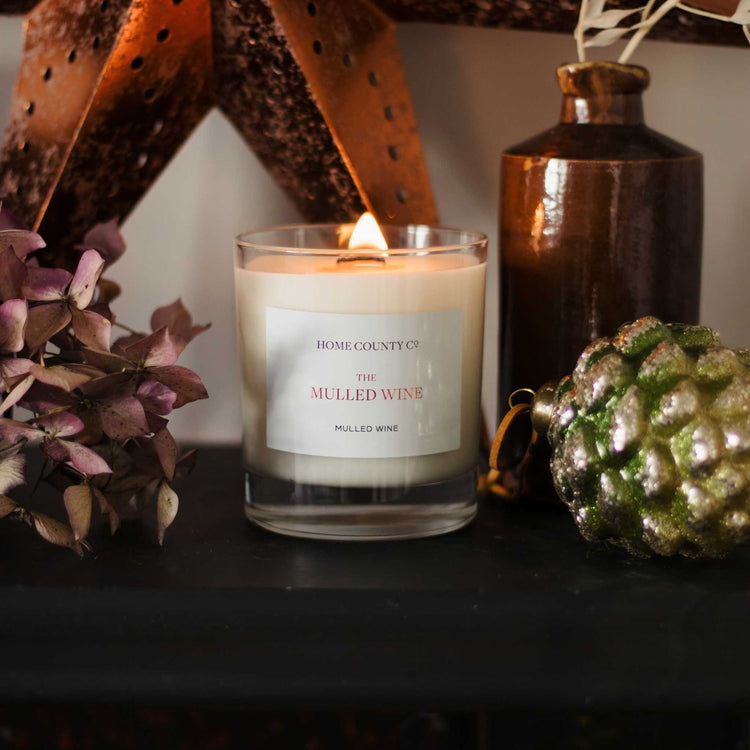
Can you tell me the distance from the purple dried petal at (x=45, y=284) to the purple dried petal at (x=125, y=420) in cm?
5

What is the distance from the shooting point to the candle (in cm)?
38

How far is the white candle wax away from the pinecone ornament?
5cm

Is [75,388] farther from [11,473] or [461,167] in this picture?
[461,167]

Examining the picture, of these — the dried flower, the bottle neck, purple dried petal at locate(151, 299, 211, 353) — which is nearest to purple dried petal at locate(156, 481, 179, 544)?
the dried flower

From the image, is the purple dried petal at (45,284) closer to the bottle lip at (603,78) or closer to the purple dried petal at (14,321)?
the purple dried petal at (14,321)

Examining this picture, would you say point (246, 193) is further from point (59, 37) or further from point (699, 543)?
point (699, 543)

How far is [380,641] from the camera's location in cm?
35

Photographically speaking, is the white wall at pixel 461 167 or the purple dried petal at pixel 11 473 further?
the white wall at pixel 461 167

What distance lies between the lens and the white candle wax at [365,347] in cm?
38

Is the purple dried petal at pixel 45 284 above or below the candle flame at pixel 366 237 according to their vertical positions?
below

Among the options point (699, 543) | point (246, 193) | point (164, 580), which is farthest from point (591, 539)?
point (246, 193)

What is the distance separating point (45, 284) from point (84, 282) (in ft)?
0.05

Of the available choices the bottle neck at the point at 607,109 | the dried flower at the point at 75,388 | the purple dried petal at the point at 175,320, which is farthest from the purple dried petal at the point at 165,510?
the bottle neck at the point at 607,109

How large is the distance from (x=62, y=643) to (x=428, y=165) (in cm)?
32
